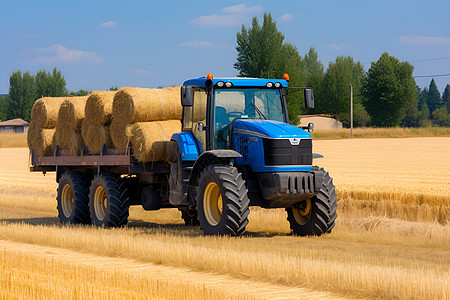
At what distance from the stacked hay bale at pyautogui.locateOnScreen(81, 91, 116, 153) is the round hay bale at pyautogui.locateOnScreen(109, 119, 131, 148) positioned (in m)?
0.31

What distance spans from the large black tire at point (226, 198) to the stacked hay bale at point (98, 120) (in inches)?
139

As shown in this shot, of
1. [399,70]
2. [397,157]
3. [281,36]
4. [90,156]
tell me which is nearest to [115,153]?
[90,156]

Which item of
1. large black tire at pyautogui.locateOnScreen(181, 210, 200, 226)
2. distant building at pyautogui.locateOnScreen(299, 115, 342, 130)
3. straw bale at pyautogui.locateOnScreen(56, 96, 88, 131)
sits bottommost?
large black tire at pyautogui.locateOnScreen(181, 210, 200, 226)

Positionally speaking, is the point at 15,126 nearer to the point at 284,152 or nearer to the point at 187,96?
the point at 187,96

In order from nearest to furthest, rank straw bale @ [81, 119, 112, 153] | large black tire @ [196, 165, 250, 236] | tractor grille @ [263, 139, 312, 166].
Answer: large black tire @ [196, 165, 250, 236], tractor grille @ [263, 139, 312, 166], straw bale @ [81, 119, 112, 153]

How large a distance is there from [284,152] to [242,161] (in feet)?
2.87

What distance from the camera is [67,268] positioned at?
851 centimetres

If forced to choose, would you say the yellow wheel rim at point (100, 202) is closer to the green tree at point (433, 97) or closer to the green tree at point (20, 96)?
the green tree at point (20, 96)

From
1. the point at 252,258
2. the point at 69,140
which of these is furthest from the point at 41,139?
→ the point at 252,258

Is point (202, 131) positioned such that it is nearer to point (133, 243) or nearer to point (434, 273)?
point (133, 243)

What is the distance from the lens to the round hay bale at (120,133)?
13.4 metres

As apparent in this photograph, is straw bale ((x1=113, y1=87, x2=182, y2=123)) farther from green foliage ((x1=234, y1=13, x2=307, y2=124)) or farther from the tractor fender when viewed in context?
green foliage ((x1=234, y1=13, x2=307, y2=124))

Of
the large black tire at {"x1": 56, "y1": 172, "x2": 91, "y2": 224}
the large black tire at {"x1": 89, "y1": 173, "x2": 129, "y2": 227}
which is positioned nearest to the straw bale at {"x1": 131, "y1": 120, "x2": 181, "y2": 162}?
the large black tire at {"x1": 89, "y1": 173, "x2": 129, "y2": 227}

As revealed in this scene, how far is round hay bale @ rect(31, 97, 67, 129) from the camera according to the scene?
52.5 feet
